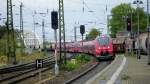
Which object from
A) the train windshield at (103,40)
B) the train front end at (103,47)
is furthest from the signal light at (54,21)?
the train windshield at (103,40)

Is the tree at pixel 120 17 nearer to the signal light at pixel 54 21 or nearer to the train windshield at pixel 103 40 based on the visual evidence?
the train windshield at pixel 103 40

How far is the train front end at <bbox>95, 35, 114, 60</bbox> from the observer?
6075 cm

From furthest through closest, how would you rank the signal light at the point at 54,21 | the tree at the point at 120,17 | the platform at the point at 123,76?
the tree at the point at 120,17 → the signal light at the point at 54,21 → the platform at the point at 123,76

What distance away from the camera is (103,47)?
199 ft

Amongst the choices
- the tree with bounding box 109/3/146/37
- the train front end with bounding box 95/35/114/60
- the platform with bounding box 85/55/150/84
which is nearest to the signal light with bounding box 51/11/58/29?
the platform with bounding box 85/55/150/84

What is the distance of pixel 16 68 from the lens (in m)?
47.4

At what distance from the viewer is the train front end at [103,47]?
2392 inches

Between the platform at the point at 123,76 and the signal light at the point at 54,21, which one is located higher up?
the signal light at the point at 54,21

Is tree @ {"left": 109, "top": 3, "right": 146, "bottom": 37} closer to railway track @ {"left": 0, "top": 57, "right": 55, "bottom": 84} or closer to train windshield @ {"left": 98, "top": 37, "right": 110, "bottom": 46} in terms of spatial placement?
train windshield @ {"left": 98, "top": 37, "right": 110, "bottom": 46}

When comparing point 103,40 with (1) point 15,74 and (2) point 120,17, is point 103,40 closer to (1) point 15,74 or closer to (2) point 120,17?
(1) point 15,74

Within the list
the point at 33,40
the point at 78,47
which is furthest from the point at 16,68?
the point at 33,40

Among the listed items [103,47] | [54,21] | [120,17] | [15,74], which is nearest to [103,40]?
[103,47]

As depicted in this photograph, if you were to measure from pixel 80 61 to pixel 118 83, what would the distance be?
32.9 metres

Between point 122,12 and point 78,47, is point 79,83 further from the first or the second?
point 122,12
